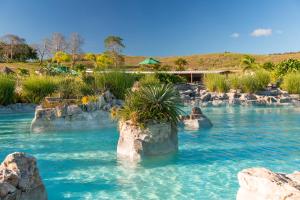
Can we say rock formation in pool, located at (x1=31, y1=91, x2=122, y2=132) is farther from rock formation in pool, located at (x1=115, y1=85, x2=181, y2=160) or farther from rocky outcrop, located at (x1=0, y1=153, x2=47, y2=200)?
rocky outcrop, located at (x1=0, y1=153, x2=47, y2=200)

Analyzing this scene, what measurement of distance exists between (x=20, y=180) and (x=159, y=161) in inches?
179

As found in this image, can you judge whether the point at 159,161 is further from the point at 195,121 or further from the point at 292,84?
the point at 292,84

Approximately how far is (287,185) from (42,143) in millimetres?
10002

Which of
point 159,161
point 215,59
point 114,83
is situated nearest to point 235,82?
point 114,83

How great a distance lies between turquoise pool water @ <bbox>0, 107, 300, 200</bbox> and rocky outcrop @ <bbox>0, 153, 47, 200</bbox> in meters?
1.13

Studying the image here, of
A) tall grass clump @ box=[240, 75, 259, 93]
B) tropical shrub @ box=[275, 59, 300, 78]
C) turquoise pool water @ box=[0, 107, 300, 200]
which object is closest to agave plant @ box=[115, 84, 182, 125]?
turquoise pool water @ box=[0, 107, 300, 200]

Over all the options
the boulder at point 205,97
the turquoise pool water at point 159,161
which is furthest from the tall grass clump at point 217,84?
the turquoise pool water at point 159,161

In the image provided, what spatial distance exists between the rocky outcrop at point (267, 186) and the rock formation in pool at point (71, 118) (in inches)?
462

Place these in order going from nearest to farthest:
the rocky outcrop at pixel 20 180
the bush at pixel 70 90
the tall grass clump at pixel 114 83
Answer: the rocky outcrop at pixel 20 180
the bush at pixel 70 90
the tall grass clump at pixel 114 83

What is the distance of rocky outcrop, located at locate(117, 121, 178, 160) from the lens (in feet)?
33.1

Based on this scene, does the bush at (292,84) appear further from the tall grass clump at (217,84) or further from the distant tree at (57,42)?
the distant tree at (57,42)

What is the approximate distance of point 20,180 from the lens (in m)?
5.81

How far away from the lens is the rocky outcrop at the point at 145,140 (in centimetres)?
1010

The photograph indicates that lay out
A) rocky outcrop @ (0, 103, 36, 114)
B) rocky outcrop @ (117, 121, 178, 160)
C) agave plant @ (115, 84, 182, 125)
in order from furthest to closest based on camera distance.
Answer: rocky outcrop @ (0, 103, 36, 114)
agave plant @ (115, 84, 182, 125)
rocky outcrop @ (117, 121, 178, 160)
